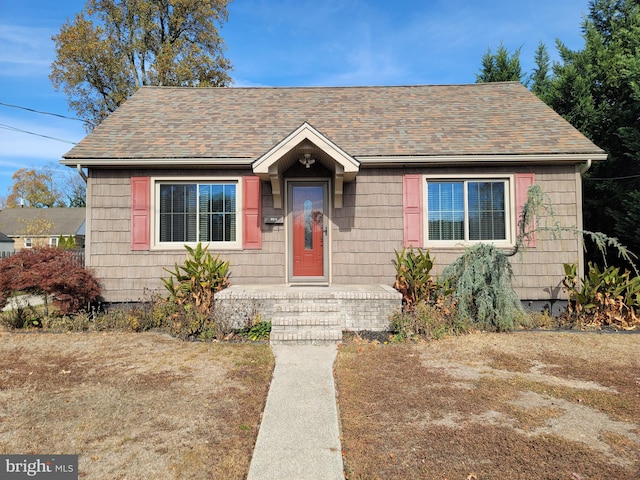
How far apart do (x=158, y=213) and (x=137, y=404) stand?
16.9 feet

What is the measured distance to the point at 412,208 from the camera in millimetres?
7891

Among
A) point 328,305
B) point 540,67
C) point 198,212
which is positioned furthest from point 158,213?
point 540,67

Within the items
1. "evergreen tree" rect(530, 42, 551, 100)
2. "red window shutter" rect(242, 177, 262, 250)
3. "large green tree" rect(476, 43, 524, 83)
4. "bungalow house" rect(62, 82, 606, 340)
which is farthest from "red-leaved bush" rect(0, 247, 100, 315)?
"evergreen tree" rect(530, 42, 551, 100)

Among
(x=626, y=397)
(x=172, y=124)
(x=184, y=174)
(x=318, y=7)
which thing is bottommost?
(x=626, y=397)

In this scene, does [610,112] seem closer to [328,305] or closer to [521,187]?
[521,187]

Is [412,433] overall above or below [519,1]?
below

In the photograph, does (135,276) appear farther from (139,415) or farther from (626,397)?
(626,397)

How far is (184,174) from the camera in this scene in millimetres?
7922

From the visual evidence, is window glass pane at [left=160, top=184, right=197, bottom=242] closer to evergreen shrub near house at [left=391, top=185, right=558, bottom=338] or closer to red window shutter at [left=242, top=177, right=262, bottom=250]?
red window shutter at [left=242, top=177, right=262, bottom=250]

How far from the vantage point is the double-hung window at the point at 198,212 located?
798cm

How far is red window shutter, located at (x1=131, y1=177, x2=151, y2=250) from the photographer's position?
782 centimetres

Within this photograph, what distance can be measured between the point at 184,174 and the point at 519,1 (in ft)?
32.5

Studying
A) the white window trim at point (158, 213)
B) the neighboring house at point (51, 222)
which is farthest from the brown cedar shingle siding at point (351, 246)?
the neighboring house at point (51, 222)

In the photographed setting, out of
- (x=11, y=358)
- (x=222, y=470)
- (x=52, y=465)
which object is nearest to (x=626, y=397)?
(x=222, y=470)
